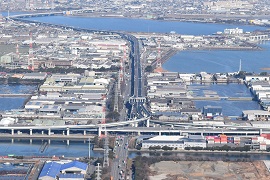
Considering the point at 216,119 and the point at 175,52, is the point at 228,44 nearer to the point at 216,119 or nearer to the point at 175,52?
the point at 175,52

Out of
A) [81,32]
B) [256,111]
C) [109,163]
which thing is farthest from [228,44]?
[109,163]

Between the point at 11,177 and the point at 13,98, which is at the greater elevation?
the point at 13,98

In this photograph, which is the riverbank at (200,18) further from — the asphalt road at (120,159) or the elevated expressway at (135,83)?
the asphalt road at (120,159)

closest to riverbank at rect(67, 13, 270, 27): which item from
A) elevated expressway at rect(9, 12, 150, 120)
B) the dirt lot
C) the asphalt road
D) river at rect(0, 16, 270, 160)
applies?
river at rect(0, 16, 270, 160)

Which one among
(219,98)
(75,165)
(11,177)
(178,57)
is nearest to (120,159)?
(75,165)

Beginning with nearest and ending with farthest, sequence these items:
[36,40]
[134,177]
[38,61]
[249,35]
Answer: [134,177], [38,61], [36,40], [249,35]

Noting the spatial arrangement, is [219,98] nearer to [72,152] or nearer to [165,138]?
[165,138]

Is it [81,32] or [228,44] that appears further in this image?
[81,32]
